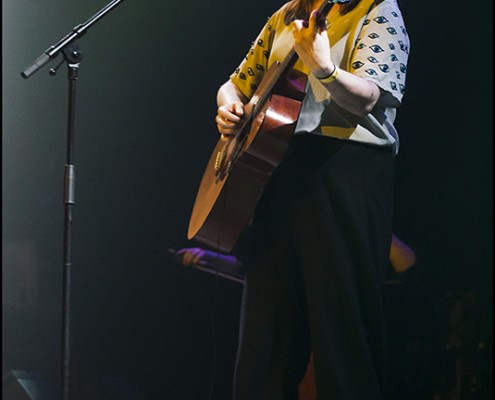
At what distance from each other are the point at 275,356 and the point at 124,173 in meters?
0.91

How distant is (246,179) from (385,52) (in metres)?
0.45

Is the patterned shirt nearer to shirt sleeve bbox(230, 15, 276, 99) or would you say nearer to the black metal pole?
shirt sleeve bbox(230, 15, 276, 99)

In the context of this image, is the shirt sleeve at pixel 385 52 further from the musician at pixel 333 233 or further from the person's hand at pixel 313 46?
the person's hand at pixel 313 46

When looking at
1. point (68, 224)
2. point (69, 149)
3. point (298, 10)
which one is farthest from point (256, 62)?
point (68, 224)

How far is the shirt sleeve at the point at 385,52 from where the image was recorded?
192cm

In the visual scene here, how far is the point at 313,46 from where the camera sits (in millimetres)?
1821

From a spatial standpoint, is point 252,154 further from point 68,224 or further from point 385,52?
point 68,224

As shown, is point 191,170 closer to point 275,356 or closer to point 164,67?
point 164,67

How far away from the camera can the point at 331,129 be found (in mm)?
2033

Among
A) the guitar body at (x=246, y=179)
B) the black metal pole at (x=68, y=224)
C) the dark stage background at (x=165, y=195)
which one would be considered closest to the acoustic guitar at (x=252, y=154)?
the guitar body at (x=246, y=179)

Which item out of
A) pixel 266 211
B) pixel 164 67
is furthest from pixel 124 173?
pixel 266 211

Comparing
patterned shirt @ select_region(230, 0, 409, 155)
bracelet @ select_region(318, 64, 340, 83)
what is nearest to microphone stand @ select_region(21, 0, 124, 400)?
patterned shirt @ select_region(230, 0, 409, 155)

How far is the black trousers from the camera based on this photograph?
2008 millimetres

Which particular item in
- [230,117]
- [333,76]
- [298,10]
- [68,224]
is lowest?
[68,224]
